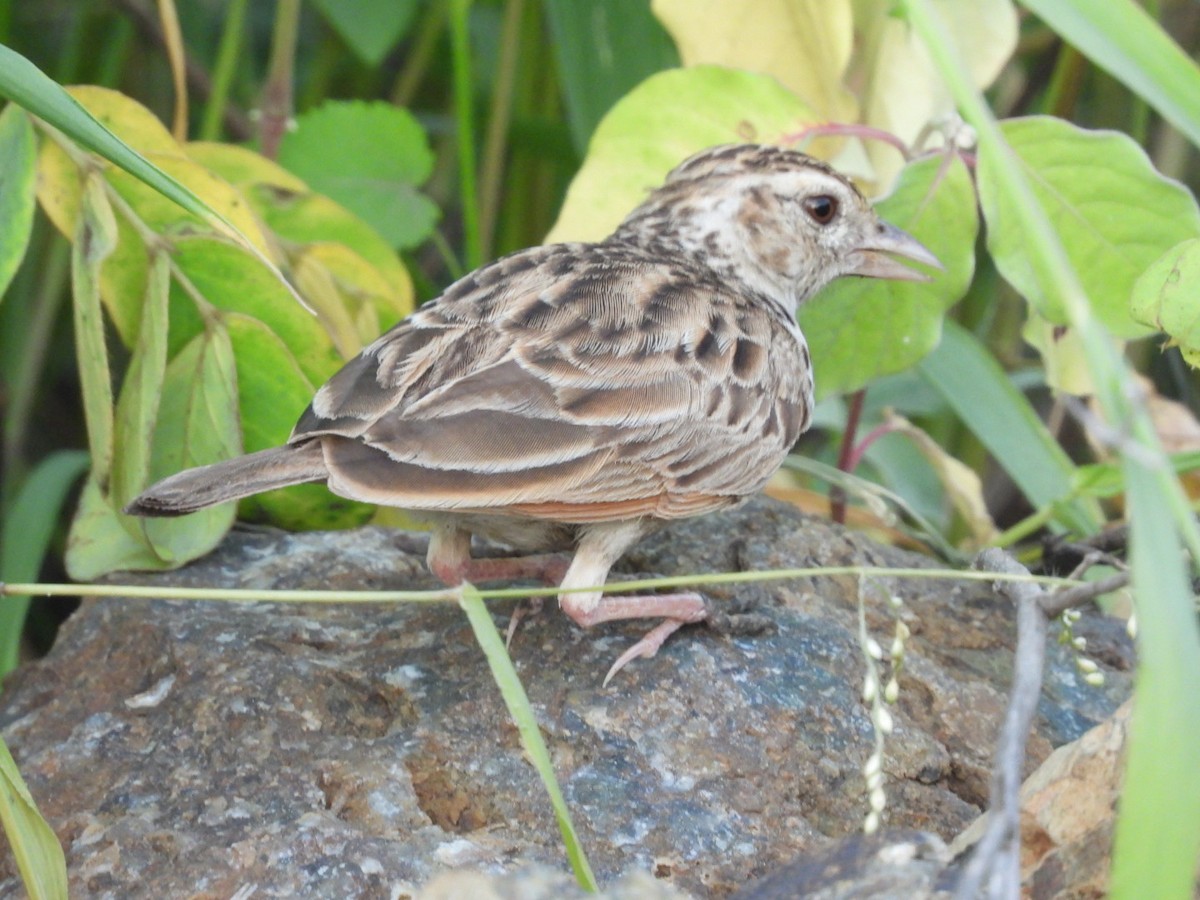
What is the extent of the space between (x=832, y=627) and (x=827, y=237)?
1113mm

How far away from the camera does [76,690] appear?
2.95 m

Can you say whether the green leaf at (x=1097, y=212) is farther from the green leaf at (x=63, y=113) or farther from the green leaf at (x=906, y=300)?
the green leaf at (x=63, y=113)

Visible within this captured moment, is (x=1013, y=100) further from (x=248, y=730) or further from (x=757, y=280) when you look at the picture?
(x=248, y=730)

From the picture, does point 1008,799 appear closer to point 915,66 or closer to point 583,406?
point 583,406

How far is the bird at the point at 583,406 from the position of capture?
2621 mm

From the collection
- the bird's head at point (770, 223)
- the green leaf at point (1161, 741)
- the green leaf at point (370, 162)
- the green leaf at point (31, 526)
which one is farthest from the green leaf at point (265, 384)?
the green leaf at point (1161, 741)

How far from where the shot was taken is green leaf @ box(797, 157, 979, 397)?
11.3 feet

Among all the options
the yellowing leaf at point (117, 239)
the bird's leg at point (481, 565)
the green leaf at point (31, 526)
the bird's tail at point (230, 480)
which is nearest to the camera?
the bird's tail at point (230, 480)

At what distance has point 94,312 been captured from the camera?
3.02 m

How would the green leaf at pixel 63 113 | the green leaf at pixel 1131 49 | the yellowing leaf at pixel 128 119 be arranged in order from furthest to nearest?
the yellowing leaf at pixel 128 119
the green leaf at pixel 63 113
the green leaf at pixel 1131 49

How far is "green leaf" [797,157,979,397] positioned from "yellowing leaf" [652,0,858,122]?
19.6 inches

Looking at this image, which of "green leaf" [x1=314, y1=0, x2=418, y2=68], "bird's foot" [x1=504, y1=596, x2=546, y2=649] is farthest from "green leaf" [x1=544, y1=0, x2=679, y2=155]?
"bird's foot" [x1=504, y1=596, x2=546, y2=649]

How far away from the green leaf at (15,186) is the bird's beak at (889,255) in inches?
74.7

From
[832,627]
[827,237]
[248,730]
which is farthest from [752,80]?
[248,730]
